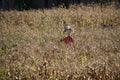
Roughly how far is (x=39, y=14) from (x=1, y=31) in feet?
11.5

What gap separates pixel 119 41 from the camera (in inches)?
403

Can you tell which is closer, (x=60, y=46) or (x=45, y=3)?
(x=60, y=46)

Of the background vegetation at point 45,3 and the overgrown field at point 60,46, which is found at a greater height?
the overgrown field at point 60,46

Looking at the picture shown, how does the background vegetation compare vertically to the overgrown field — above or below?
below

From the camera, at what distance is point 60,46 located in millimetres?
8961

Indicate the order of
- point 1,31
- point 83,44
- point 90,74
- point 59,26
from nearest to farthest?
point 90,74 < point 83,44 < point 1,31 < point 59,26

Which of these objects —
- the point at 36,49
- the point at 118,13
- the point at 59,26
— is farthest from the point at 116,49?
the point at 118,13

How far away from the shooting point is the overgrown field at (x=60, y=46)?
5.29 metres

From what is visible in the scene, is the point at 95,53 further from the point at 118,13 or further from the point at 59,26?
the point at 118,13

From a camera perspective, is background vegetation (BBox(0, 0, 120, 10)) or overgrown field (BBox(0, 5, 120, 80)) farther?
background vegetation (BBox(0, 0, 120, 10))

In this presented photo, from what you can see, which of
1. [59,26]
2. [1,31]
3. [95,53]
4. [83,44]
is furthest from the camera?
[59,26]

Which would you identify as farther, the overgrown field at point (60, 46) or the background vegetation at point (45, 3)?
the background vegetation at point (45, 3)

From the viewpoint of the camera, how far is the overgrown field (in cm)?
529

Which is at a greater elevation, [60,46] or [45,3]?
[60,46]
